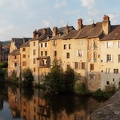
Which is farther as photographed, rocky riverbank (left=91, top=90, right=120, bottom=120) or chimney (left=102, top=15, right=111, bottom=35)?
chimney (left=102, top=15, right=111, bottom=35)

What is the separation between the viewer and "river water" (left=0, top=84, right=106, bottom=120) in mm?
34438

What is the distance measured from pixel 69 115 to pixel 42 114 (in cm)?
409

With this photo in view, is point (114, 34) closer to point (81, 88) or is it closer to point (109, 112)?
point (81, 88)

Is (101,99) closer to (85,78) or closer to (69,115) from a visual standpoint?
(85,78)

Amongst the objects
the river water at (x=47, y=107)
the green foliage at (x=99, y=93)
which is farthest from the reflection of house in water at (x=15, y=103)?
the green foliage at (x=99, y=93)

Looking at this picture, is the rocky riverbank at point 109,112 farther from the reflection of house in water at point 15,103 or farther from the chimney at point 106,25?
the chimney at point 106,25

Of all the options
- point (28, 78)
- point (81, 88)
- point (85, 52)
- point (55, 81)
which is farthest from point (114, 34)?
point (28, 78)

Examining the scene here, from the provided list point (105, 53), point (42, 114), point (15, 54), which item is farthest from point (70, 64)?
point (15, 54)

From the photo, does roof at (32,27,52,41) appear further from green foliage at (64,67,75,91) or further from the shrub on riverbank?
green foliage at (64,67,75,91)

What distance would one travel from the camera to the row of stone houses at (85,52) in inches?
1809

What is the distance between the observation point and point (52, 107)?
1543 inches

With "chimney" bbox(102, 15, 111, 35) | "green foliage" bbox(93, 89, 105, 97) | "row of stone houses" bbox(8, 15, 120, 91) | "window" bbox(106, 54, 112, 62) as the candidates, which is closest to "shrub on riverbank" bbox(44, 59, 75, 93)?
"row of stone houses" bbox(8, 15, 120, 91)

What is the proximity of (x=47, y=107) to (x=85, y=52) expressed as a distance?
52.1 ft

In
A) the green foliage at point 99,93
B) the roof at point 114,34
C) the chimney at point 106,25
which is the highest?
the chimney at point 106,25
